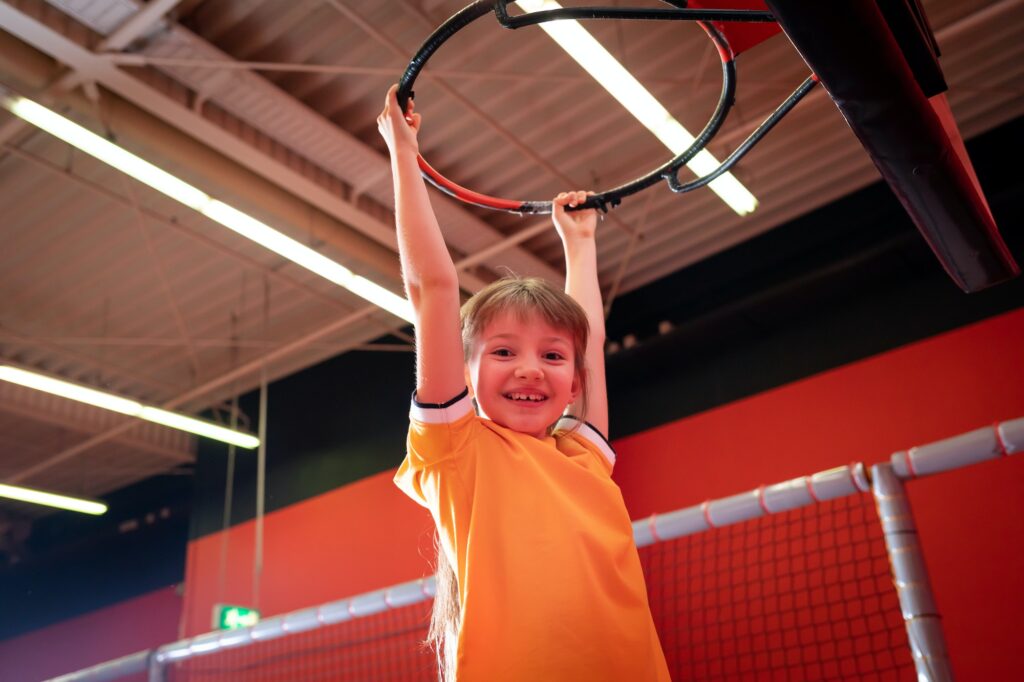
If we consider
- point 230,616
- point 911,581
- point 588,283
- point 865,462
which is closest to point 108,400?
point 230,616

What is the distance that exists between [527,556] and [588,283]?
33.9 inches

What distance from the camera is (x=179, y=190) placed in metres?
6.02

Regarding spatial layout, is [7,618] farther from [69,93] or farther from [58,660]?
[69,93]

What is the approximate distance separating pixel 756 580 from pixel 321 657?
317cm

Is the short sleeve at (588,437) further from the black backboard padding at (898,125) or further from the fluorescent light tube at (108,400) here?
the fluorescent light tube at (108,400)

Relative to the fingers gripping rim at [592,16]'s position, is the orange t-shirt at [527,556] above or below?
below

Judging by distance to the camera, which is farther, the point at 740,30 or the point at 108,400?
the point at 108,400

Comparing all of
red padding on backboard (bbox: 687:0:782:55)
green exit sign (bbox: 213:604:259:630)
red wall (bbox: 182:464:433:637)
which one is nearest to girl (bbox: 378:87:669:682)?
red padding on backboard (bbox: 687:0:782:55)

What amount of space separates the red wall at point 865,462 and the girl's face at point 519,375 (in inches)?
154

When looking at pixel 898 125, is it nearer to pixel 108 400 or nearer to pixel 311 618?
pixel 311 618

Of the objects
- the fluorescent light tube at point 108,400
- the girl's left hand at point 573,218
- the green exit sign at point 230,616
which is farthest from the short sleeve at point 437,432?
the green exit sign at point 230,616

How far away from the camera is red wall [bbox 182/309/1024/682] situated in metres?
6.03

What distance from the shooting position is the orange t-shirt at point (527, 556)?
1.56m

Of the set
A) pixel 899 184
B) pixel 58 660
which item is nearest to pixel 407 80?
pixel 899 184
